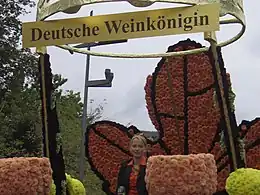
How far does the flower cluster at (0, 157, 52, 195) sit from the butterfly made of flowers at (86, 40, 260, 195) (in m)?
2.75

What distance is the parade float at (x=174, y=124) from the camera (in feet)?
21.6

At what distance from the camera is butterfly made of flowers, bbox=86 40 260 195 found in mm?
9328

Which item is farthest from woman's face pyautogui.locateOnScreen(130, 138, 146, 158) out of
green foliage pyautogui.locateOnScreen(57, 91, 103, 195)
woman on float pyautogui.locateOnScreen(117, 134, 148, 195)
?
green foliage pyautogui.locateOnScreen(57, 91, 103, 195)

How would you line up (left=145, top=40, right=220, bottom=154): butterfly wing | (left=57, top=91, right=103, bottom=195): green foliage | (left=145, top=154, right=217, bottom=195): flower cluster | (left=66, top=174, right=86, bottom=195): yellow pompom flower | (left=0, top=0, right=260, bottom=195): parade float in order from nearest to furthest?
1. (left=145, top=154, right=217, bottom=195): flower cluster
2. (left=0, top=0, right=260, bottom=195): parade float
3. (left=66, top=174, right=86, bottom=195): yellow pompom flower
4. (left=145, top=40, right=220, bottom=154): butterfly wing
5. (left=57, top=91, right=103, bottom=195): green foliage

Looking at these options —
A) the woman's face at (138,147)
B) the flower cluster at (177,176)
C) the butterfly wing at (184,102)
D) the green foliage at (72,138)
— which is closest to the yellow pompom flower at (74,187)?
the woman's face at (138,147)

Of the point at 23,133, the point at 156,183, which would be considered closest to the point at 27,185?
the point at 156,183

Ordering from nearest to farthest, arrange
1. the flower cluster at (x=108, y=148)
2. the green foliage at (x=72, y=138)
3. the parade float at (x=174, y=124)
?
the parade float at (x=174, y=124) < the flower cluster at (x=108, y=148) < the green foliage at (x=72, y=138)

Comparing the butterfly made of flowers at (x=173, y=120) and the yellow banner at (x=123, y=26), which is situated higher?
the yellow banner at (x=123, y=26)

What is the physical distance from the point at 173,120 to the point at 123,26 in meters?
2.82

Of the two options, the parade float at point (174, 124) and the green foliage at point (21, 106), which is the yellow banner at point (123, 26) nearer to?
the parade float at point (174, 124)

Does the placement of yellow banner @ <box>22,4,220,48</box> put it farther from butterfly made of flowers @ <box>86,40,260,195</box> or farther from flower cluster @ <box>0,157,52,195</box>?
butterfly made of flowers @ <box>86,40,260,195</box>

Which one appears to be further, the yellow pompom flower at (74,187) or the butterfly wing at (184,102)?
the butterfly wing at (184,102)

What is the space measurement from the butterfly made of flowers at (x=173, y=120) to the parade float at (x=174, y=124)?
1 cm

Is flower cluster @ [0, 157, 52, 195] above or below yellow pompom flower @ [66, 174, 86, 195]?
above
